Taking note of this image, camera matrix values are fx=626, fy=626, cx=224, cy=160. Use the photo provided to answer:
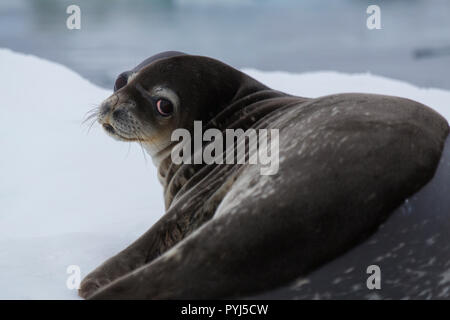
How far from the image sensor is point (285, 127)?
1.42 m

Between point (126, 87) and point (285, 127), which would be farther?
point (126, 87)

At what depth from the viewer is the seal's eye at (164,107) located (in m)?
1.85

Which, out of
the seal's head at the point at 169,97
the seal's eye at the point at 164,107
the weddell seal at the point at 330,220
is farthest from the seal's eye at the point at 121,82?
the weddell seal at the point at 330,220

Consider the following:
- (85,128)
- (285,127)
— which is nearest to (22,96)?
(85,128)

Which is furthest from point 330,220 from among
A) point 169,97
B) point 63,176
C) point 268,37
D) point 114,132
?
point 268,37

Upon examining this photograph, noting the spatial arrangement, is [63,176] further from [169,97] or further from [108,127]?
[169,97]

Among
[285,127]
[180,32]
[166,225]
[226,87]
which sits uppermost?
[180,32]

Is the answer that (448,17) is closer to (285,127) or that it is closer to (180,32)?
(180,32)

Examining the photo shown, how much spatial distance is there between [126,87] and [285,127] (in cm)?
67

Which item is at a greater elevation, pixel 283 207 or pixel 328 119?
pixel 328 119

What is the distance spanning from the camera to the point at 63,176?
2746mm

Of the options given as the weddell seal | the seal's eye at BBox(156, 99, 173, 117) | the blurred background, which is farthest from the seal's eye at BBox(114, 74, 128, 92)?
the blurred background

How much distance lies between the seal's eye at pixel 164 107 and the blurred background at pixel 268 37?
71.3 inches

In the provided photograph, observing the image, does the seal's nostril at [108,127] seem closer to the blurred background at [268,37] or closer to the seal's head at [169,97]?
the seal's head at [169,97]
